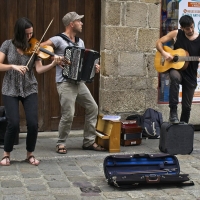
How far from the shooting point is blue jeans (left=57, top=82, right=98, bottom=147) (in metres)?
6.61

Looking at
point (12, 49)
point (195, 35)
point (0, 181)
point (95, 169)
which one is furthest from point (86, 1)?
point (0, 181)

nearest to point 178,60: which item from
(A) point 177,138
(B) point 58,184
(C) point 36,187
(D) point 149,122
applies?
(A) point 177,138

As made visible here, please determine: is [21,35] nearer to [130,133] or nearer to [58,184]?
[58,184]

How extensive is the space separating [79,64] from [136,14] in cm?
176

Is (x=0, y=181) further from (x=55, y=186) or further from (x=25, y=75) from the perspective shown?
(x=25, y=75)

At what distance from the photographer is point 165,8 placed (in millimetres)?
8180

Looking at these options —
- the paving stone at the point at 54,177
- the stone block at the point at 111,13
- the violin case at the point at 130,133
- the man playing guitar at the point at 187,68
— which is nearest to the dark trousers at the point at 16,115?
the paving stone at the point at 54,177

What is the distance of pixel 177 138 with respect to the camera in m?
6.75

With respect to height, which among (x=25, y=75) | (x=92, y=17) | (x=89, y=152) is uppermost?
(x=92, y=17)

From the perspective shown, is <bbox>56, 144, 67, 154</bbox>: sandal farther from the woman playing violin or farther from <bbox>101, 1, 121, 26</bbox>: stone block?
<bbox>101, 1, 121, 26</bbox>: stone block

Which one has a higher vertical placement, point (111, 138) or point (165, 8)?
point (165, 8)

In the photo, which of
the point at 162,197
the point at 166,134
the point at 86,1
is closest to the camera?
the point at 162,197

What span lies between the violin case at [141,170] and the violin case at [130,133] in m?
1.68

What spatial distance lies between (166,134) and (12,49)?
2.25m
